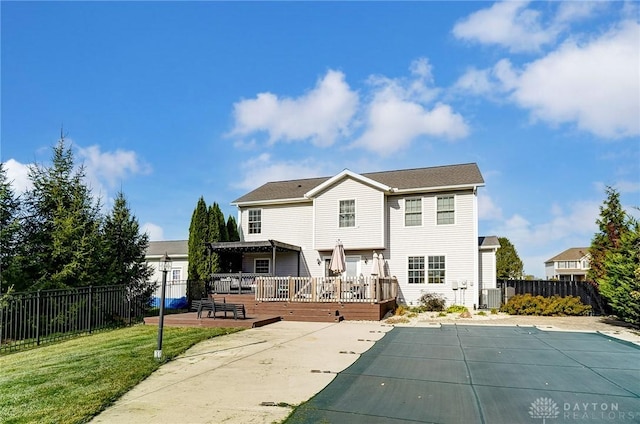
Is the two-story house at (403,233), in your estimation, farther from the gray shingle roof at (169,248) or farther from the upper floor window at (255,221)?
the gray shingle roof at (169,248)

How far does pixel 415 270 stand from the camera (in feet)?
67.8

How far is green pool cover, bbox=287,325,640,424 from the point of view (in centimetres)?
491

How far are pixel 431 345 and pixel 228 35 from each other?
12.5 metres

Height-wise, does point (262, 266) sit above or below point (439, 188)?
below

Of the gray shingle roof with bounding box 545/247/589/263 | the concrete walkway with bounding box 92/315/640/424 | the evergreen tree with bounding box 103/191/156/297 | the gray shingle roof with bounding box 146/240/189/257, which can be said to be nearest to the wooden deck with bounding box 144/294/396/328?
the concrete walkway with bounding box 92/315/640/424

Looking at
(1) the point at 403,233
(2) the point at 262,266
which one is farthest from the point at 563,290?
(2) the point at 262,266

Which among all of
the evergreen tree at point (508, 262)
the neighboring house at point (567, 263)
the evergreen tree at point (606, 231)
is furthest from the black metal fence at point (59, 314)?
the neighboring house at point (567, 263)

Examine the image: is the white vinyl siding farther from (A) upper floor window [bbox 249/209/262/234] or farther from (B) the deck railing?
(A) upper floor window [bbox 249/209/262/234]

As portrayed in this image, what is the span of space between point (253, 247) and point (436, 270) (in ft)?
29.9

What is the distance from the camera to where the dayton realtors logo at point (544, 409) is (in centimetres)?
493

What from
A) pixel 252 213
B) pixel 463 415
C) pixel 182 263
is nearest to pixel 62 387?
pixel 463 415

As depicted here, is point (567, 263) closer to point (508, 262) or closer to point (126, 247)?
point (508, 262)

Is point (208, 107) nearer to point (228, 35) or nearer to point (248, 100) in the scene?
point (248, 100)

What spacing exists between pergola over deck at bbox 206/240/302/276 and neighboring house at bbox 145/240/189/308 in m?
2.64
